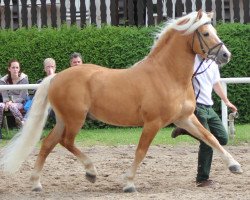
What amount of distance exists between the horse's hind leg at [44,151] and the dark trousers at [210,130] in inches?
58.4

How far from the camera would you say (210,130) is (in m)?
8.30

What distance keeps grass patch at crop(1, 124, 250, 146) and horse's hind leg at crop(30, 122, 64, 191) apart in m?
3.56

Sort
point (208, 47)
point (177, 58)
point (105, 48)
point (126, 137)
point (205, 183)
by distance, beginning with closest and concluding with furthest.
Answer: point (208, 47) < point (177, 58) < point (205, 183) < point (126, 137) < point (105, 48)

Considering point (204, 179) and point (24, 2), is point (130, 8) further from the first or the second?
point (204, 179)

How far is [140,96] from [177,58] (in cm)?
56

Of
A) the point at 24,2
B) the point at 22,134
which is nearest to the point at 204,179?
the point at 22,134

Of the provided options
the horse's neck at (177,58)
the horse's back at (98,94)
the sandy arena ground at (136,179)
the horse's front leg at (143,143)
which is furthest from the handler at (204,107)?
the horse's back at (98,94)

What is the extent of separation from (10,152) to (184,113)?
6.31 ft

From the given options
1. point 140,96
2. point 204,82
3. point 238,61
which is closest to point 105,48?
point 238,61

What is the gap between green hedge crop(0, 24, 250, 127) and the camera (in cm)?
1378

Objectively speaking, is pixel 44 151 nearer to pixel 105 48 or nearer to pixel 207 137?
pixel 207 137

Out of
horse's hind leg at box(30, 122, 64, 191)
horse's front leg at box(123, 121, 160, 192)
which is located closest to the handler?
horse's front leg at box(123, 121, 160, 192)

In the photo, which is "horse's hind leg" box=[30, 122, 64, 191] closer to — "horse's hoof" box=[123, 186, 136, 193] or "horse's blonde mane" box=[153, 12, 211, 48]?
"horse's hoof" box=[123, 186, 136, 193]

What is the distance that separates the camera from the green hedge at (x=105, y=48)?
13781 mm
